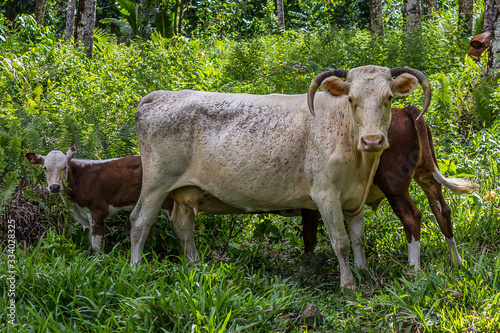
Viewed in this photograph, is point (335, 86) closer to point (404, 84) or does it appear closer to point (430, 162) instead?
point (404, 84)

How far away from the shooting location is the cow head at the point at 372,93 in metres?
4.93

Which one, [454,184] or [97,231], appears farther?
[97,231]

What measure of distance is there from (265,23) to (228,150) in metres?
21.4

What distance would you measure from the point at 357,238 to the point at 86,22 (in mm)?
8899

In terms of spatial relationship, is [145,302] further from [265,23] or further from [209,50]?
[265,23]

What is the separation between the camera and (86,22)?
1255 centimetres

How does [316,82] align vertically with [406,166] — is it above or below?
above

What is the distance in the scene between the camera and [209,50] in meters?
17.9

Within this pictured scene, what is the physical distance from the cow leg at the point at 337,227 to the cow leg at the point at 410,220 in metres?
0.61

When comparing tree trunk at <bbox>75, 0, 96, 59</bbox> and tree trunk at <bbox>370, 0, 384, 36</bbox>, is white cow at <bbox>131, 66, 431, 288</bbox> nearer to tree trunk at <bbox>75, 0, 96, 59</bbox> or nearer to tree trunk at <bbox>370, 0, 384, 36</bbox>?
tree trunk at <bbox>75, 0, 96, 59</bbox>

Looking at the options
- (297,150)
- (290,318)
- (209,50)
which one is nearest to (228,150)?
(297,150)

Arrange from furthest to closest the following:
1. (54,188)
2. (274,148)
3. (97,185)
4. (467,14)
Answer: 1. (467,14)
2. (97,185)
3. (54,188)
4. (274,148)

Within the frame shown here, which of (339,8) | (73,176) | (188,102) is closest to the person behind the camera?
(188,102)

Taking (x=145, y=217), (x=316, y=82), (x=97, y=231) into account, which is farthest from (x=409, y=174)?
(x=97, y=231)
